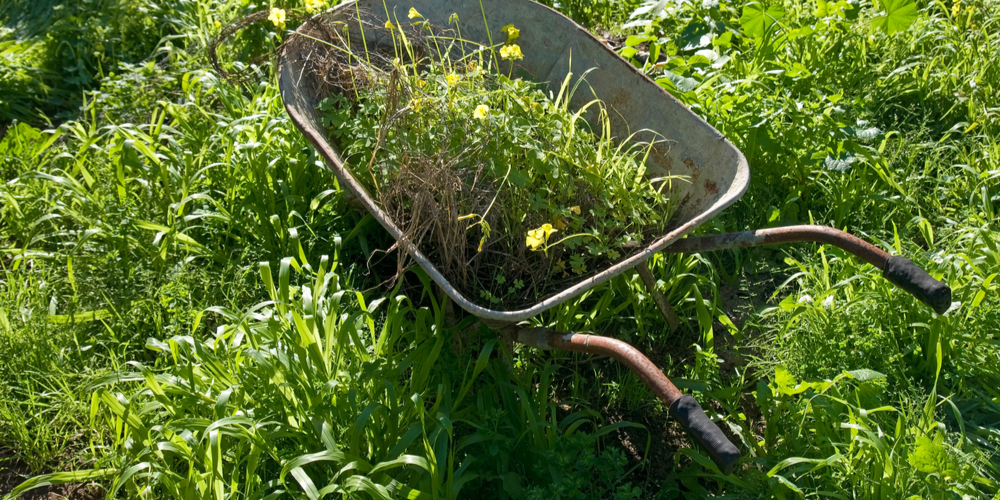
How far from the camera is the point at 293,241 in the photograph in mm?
2592

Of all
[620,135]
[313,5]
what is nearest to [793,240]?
[620,135]

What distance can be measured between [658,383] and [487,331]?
0.84 meters

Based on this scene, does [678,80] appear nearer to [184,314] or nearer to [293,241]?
[293,241]

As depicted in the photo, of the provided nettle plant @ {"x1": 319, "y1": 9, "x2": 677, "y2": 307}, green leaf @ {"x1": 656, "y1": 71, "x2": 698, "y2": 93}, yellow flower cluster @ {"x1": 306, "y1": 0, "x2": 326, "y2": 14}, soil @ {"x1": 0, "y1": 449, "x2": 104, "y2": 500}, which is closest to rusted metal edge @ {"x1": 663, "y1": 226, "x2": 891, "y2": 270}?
nettle plant @ {"x1": 319, "y1": 9, "x2": 677, "y2": 307}

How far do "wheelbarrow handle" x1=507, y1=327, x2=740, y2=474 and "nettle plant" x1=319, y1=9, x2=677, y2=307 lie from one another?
0.22 meters

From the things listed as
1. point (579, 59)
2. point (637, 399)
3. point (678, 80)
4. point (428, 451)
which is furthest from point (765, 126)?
point (428, 451)

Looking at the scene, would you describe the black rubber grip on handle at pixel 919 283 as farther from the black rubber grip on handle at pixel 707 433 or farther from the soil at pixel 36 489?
the soil at pixel 36 489

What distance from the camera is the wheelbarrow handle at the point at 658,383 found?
1418 millimetres

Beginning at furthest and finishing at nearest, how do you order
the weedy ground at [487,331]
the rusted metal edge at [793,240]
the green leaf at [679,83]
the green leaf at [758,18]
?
the green leaf at [758,18] < the green leaf at [679,83] < the weedy ground at [487,331] < the rusted metal edge at [793,240]

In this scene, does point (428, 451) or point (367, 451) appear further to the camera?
point (367, 451)

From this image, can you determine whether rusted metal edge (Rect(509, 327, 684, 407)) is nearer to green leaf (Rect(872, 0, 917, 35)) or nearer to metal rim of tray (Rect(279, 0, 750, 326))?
metal rim of tray (Rect(279, 0, 750, 326))

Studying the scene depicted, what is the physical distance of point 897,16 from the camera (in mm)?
3018

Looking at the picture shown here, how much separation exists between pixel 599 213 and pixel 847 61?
1732 millimetres

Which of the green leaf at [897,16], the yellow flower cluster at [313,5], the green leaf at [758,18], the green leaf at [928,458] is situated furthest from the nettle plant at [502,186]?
the green leaf at [897,16]
